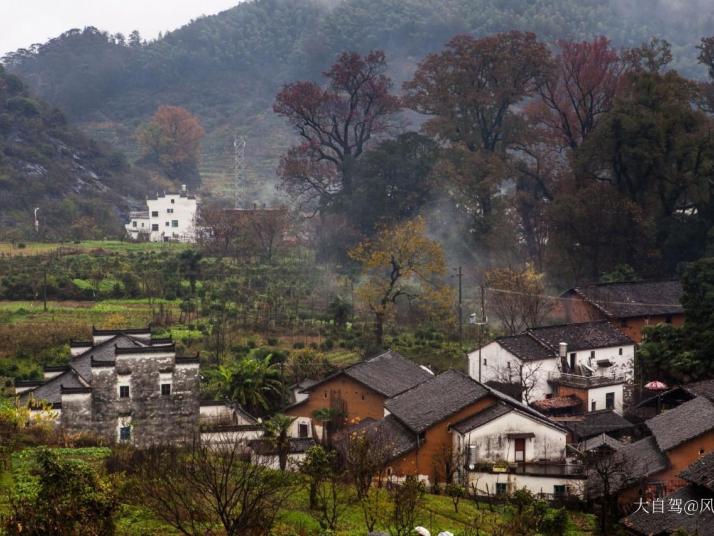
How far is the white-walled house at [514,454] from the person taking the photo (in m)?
26.3

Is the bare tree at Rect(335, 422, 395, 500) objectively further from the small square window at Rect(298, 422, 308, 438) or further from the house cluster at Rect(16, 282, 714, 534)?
the small square window at Rect(298, 422, 308, 438)

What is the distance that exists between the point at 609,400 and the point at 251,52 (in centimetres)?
8784

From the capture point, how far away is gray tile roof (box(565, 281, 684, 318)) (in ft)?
130

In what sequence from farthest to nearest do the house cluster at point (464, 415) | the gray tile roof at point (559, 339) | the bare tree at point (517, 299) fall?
1. the bare tree at point (517, 299)
2. the gray tile roof at point (559, 339)
3. the house cluster at point (464, 415)

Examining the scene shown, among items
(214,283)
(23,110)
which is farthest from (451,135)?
(23,110)

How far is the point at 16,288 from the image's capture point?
4228 centimetres

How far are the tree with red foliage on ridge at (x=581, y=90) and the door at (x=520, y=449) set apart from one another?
2638 cm

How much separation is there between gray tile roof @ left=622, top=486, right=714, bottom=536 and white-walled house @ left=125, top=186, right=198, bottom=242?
44473mm

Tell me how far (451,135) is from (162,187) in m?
33.1

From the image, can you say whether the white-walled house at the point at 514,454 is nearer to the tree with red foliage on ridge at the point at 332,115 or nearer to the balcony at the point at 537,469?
the balcony at the point at 537,469

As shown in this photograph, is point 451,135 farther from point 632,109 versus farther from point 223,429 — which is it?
point 223,429

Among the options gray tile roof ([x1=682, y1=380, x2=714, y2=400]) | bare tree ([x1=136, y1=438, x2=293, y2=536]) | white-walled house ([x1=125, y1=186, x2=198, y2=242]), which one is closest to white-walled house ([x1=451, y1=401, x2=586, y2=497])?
gray tile roof ([x1=682, y1=380, x2=714, y2=400])

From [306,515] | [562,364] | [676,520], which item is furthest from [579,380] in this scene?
[306,515]

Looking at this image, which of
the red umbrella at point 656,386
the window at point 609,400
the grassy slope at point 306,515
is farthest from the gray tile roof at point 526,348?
the grassy slope at point 306,515
